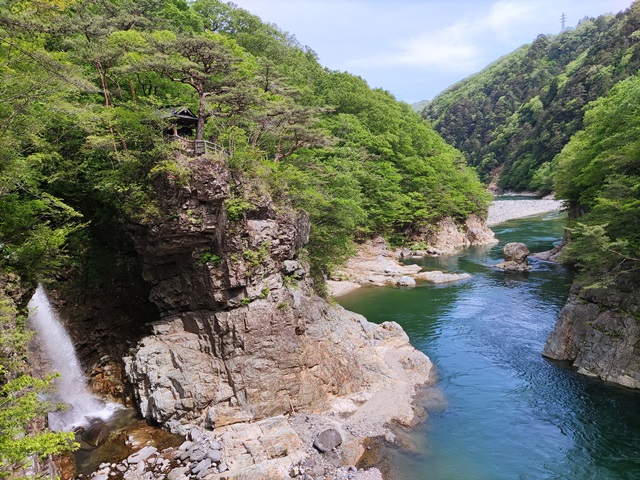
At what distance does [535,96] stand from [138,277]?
12618 cm

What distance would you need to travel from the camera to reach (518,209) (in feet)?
235

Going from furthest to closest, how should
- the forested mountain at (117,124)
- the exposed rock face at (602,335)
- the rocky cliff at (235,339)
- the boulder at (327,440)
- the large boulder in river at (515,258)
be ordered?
the large boulder in river at (515,258), the exposed rock face at (602,335), the rocky cliff at (235,339), the boulder at (327,440), the forested mountain at (117,124)

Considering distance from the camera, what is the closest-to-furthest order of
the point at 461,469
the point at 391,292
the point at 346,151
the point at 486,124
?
1. the point at 461,469
2. the point at 391,292
3. the point at 346,151
4. the point at 486,124

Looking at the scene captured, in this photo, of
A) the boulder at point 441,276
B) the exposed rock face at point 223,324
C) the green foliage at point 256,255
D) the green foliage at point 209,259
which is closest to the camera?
the exposed rock face at point 223,324

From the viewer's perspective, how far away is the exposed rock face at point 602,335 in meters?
17.1

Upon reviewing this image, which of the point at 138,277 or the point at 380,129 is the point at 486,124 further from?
the point at 138,277

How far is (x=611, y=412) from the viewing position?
15.6m

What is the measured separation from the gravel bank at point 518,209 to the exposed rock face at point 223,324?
5589 cm

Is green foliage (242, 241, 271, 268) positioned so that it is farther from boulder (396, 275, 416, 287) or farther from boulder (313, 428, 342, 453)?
boulder (396, 275, 416, 287)

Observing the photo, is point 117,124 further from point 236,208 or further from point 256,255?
point 256,255

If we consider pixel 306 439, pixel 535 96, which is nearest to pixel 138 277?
pixel 306 439

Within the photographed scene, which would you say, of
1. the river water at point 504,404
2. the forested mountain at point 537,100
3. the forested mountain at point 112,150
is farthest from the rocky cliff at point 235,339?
the forested mountain at point 537,100

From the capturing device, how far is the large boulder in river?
117 ft

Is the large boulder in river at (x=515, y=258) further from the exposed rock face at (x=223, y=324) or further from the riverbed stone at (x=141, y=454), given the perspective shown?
the riverbed stone at (x=141, y=454)
